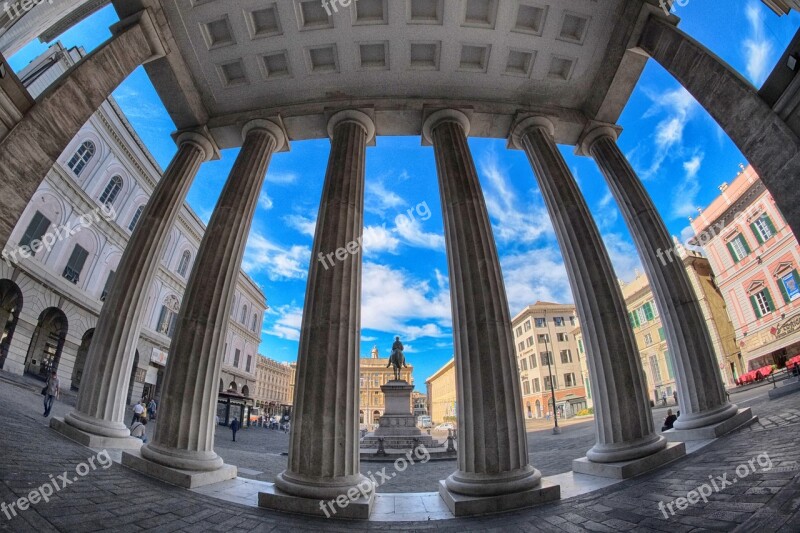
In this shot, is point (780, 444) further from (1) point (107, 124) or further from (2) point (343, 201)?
(1) point (107, 124)

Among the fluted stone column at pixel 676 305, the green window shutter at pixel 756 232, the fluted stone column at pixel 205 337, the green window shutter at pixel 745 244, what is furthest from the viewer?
the green window shutter at pixel 745 244

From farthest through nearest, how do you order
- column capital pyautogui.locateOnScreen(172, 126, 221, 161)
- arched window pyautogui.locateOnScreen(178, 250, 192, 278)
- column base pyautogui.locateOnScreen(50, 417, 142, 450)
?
arched window pyautogui.locateOnScreen(178, 250, 192, 278)
column capital pyautogui.locateOnScreen(172, 126, 221, 161)
column base pyautogui.locateOnScreen(50, 417, 142, 450)

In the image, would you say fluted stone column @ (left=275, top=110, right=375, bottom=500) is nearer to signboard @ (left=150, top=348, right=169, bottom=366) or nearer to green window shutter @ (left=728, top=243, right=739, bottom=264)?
signboard @ (left=150, top=348, right=169, bottom=366)

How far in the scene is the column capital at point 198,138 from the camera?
33.7ft

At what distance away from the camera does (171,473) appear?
19.1 ft

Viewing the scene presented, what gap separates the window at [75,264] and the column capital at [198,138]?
17372 mm

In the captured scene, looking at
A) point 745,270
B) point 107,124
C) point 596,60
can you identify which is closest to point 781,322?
point 745,270

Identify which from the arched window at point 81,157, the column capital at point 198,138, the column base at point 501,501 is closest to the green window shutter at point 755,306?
the column base at point 501,501

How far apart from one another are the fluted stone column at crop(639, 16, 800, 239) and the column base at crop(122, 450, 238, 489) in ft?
30.8

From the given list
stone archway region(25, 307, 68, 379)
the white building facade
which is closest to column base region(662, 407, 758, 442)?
the white building facade

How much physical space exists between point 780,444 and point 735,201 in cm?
3374

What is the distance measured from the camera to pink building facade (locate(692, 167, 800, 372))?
2447 cm

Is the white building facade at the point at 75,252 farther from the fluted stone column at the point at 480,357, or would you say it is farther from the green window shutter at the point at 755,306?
the green window shutter at the point at 755,306

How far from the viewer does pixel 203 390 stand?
22.7 feet
